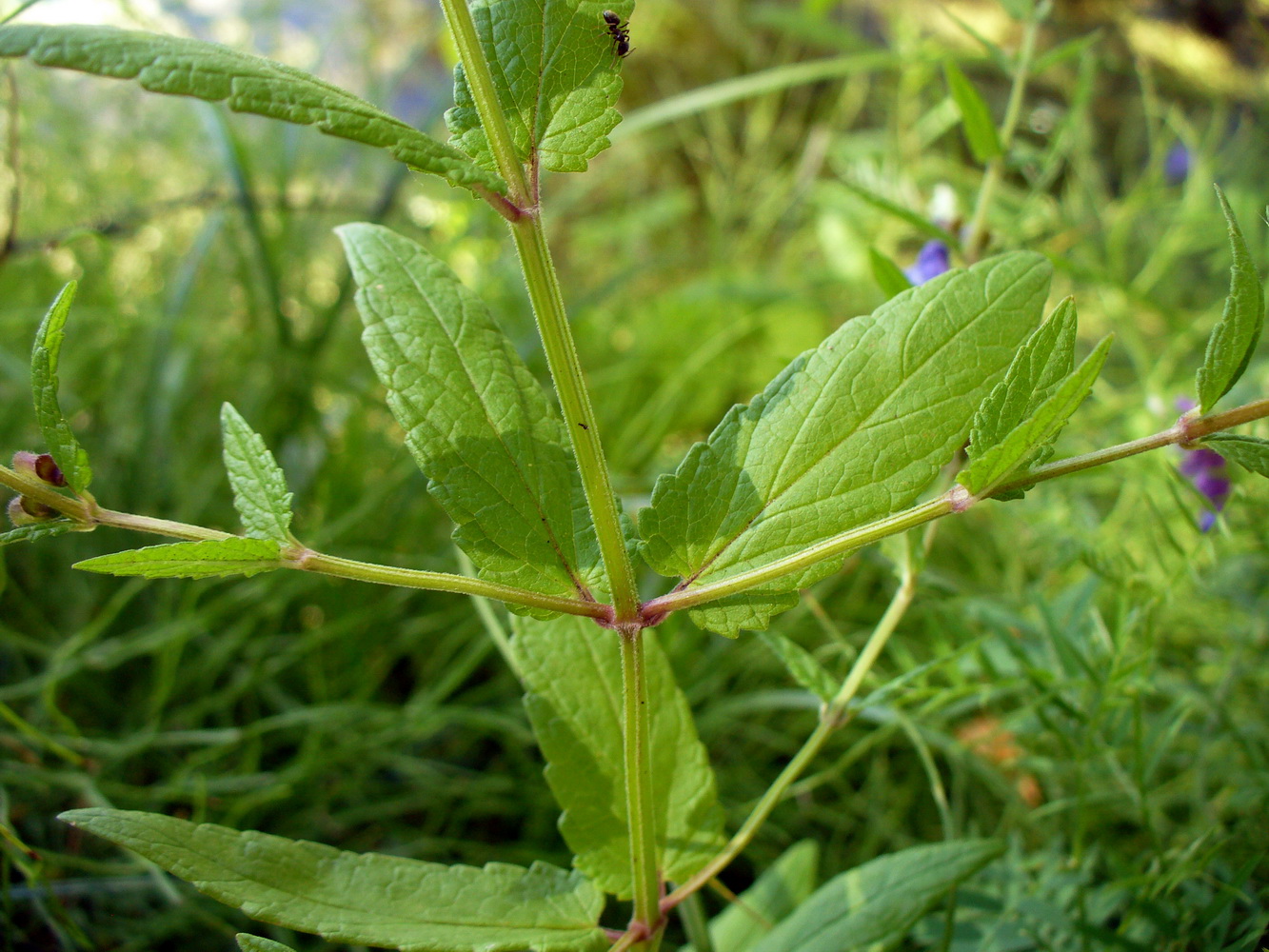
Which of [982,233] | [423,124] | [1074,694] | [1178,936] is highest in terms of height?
[423,124]

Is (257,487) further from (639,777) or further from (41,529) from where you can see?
(639,777)

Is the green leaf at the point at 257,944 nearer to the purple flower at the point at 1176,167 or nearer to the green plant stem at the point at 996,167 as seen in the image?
the green plant stem at the point at 996,167

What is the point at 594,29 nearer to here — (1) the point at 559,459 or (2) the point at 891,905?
(1) the point at 559,459

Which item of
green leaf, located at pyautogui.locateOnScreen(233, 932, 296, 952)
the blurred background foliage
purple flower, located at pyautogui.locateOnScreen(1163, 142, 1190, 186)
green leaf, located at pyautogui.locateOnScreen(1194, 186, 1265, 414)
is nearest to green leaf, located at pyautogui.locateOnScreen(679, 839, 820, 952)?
the blurred background foliage

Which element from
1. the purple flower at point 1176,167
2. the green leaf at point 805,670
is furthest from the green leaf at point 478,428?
the purple flower at point 1176,167

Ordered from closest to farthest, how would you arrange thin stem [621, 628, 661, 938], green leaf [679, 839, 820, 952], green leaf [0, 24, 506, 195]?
green leaf [0, 24, 506, 195]
thin stem [621, 628, 661, 938]
green leaf [679, 839, 820, 952]

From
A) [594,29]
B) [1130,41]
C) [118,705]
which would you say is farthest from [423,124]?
[1130,41]

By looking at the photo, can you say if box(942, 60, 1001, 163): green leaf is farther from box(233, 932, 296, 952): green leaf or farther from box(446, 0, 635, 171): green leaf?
box(233, 932, 296, 952): green leaf
